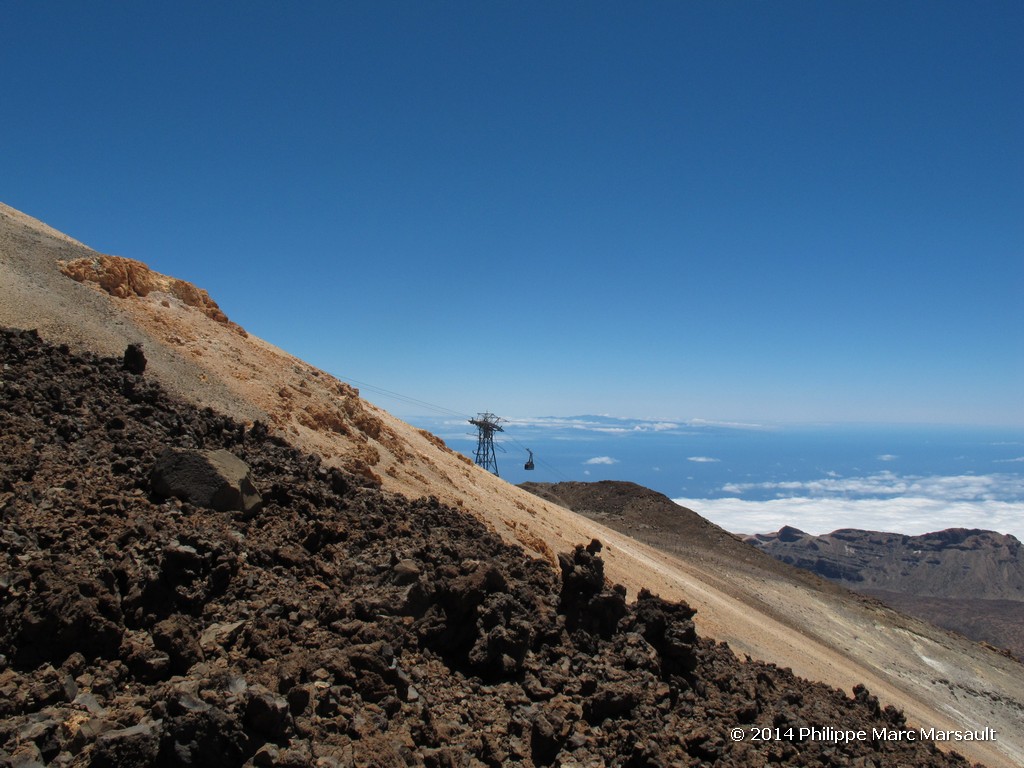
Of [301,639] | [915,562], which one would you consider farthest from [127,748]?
[915,562]

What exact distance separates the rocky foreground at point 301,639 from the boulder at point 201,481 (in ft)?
0.55

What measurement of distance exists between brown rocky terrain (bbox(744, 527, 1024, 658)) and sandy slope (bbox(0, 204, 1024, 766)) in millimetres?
54004

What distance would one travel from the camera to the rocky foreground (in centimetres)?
462

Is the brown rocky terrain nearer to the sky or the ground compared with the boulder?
nearer to the ground

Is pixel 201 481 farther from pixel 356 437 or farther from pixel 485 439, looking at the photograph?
pixel 485 439

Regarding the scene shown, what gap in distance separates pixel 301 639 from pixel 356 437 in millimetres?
7892

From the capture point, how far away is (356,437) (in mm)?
13555

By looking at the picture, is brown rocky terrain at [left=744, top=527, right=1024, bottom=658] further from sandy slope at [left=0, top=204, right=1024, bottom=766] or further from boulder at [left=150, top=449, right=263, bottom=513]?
boulder at [left=150, top=449, right=263, bottom=513]

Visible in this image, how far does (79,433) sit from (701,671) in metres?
8.11

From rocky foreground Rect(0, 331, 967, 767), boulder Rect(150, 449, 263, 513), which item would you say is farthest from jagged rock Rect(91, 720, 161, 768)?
boulder Rect(150, 449, 263, 513)

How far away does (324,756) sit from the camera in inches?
185

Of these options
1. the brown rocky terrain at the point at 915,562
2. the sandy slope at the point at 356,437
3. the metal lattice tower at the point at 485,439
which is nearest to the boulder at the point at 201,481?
the sandy slope at the point at 356,437

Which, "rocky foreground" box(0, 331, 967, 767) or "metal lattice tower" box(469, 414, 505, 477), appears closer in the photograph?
"rocky foreground" box(0, 331, 967, 767)

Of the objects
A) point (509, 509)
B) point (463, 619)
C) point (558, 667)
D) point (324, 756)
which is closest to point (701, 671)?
point (558, 667)
